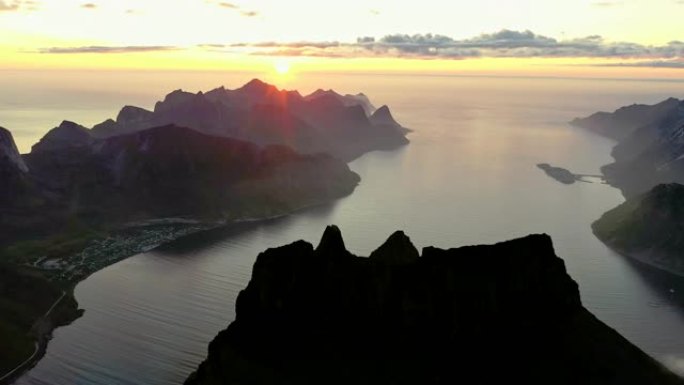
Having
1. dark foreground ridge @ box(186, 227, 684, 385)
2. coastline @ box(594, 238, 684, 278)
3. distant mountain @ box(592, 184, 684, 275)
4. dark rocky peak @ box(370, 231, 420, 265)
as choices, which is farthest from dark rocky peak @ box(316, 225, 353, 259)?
distant mountain @ box(592, 184, 684, 275)

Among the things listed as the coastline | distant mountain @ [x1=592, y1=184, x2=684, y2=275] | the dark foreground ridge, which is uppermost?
the dark foreground ridge

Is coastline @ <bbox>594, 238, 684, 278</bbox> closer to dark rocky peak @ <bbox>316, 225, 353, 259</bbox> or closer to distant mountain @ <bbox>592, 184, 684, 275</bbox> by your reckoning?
distant mountain @ <bbox>592, 184, 684, 275</bbox>

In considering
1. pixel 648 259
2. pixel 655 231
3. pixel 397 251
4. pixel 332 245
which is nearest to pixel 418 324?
pixel 397 251

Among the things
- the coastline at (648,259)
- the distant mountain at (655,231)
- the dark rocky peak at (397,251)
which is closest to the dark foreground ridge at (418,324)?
the dark rocky peak at (397,251)

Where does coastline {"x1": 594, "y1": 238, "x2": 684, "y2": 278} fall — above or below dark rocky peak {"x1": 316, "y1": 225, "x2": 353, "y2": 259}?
below

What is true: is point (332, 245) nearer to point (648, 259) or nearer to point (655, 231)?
point (648, 259)

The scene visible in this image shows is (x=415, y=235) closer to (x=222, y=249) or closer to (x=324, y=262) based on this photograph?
(x=222, y=249)

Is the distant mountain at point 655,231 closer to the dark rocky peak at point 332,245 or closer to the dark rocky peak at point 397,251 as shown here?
the dark rocky peak at point 397,251
